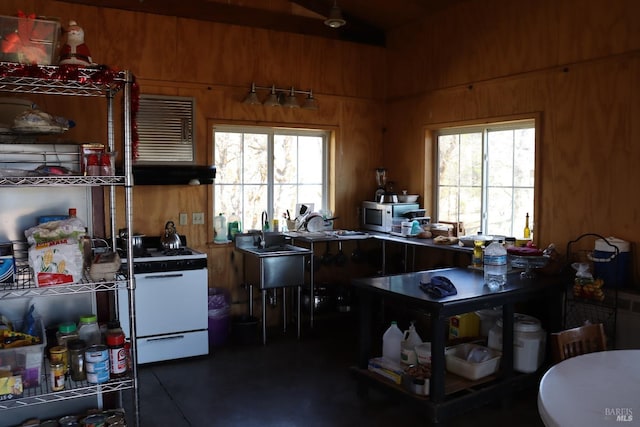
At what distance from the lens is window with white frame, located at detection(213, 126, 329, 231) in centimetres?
505

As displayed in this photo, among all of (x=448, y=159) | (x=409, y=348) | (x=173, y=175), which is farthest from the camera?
(x=448, y=159)

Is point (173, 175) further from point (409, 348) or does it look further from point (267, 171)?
point (409, 348)

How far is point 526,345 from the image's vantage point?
11.4 feet

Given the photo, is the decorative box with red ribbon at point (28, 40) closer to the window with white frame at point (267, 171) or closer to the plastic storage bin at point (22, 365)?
the plastic storage bin at point (22, 365)

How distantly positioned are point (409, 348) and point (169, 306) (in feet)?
6.14

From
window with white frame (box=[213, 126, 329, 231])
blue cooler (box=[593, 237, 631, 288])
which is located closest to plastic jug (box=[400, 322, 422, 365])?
blue cooler (box=[593, 237, 631, 288])

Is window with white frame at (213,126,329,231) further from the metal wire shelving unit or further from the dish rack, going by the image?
the metal wire shelving unit

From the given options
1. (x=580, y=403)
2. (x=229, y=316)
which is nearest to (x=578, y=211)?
(x=580, y=403)

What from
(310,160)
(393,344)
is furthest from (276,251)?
(393,344)

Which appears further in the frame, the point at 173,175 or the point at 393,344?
the point at 173,175

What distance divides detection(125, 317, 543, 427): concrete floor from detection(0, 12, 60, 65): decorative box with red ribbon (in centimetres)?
210

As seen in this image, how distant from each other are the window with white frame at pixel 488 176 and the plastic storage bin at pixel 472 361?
55.9 inches

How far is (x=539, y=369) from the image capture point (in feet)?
11.6

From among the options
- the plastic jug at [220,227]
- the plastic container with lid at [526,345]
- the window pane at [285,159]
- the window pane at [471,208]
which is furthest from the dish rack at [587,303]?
the plastic jug at [220,227]
